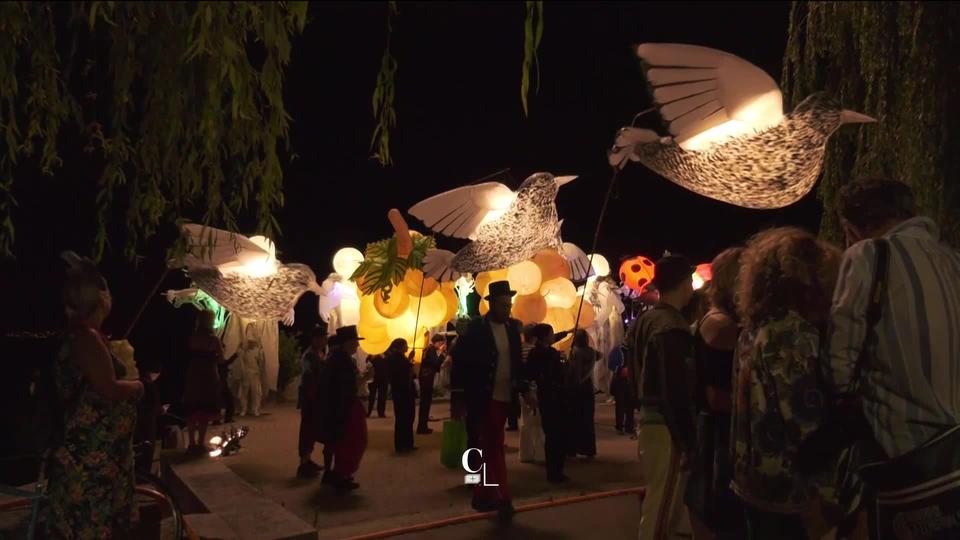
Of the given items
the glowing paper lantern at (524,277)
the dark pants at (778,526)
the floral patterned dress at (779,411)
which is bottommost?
the dark pants at (778,526)

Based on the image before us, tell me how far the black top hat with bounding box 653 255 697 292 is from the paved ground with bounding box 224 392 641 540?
224cm

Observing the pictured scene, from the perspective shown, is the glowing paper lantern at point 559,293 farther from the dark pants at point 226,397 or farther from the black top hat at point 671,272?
the black top hat at point 671,272

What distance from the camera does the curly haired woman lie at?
2789mm

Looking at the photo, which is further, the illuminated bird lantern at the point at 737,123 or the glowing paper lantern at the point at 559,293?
the glowing paper lantern at the point at 559,293

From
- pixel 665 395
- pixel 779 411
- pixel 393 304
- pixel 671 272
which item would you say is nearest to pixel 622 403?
pixel 393 304

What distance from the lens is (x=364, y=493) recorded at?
768 centimetres

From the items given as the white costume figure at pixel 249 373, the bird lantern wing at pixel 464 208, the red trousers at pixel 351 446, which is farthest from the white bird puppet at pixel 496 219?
the white costume figure at pixel 249 373

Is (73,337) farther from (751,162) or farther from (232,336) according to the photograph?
(232,336)

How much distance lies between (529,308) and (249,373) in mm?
6511

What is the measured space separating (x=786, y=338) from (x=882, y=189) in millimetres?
709

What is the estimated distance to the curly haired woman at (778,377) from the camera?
9.15 ft

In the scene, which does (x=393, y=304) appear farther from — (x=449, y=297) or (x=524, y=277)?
(x=524, y=277)

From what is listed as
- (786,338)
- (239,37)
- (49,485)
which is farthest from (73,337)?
(786,338)

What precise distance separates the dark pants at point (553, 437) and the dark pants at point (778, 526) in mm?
4962
